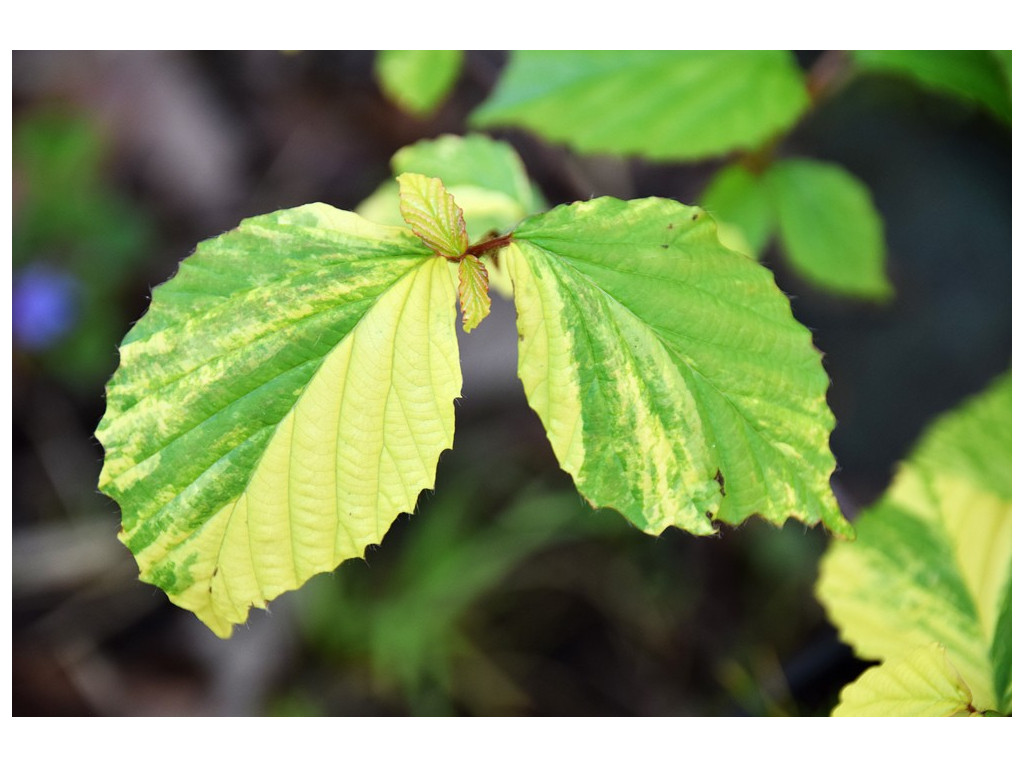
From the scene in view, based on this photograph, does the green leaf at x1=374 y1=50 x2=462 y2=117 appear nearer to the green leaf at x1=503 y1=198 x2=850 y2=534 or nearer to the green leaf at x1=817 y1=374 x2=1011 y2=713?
the green leaf at x1=503 y1=198 x2=850 y2=534

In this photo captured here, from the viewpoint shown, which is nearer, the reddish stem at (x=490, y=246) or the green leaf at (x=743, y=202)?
the reddish stem at (x=490, y=246)

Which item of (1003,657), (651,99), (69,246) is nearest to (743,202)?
(651,99)

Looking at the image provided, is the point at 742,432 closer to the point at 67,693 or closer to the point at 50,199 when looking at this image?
the point at 67,693

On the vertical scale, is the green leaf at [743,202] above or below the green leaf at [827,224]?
above

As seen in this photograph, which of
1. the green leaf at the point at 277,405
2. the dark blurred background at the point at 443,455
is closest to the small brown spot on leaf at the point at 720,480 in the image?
the green leaf at the point at 277,405

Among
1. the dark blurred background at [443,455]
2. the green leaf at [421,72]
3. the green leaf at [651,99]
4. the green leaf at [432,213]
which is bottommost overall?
the dark blurred background at [443,455]

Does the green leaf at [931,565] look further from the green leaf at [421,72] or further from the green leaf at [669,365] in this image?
the green leaf at [421,72]

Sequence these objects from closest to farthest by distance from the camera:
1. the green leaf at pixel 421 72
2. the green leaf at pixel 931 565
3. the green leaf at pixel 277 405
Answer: the green leaf at pixel 277 405, the green leaf at pixel 931 565, the green leaf at pixel 421 72

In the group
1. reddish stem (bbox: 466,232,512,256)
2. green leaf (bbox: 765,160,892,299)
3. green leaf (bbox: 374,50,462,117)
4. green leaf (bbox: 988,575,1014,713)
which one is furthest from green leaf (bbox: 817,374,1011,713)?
green leaf (bbox: 374,50,462,117)
